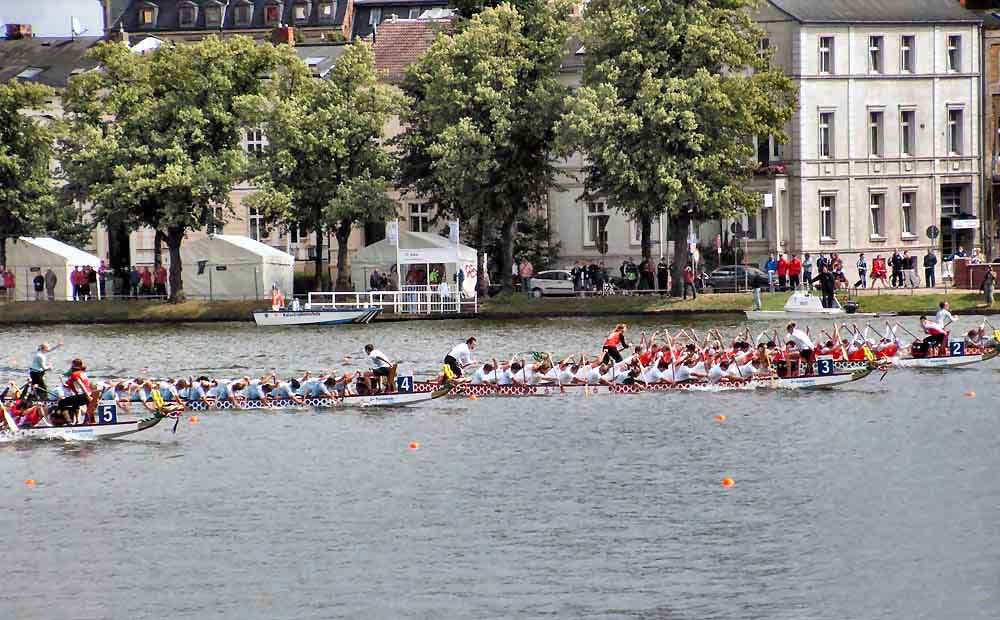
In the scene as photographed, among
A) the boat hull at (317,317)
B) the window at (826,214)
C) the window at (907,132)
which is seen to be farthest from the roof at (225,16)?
the boat hull at (317,317)

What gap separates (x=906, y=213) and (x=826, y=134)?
632 centimetres

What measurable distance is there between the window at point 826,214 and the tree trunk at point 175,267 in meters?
33.7

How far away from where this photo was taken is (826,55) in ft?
300

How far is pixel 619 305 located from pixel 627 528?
4690 centimetres

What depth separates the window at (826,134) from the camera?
9181 cm

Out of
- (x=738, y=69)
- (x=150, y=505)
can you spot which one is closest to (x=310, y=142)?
(x=738, y=69)

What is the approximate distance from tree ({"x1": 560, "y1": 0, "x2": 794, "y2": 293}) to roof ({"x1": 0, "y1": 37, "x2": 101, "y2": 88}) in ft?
146

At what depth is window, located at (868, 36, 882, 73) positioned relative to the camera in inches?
3620

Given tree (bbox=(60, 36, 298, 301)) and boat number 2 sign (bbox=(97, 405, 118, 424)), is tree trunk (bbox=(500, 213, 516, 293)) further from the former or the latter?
boat number 2 sign (bbox=(97, 405, 118, 424))

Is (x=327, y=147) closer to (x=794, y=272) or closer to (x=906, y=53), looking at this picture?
(x=794, y=272)

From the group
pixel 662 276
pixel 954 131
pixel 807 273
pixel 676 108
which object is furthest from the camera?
pixel 954 131

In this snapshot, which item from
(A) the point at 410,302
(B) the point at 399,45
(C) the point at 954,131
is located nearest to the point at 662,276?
(A) the point at 410,302

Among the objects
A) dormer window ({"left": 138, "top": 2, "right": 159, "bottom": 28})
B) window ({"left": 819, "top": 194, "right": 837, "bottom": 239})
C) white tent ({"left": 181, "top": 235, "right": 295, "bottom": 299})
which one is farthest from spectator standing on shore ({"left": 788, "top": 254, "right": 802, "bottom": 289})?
dormer window ({"left": 138, "top": 2, "right": 159, "bottom": 28})

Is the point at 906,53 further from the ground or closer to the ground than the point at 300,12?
closer to the ground
